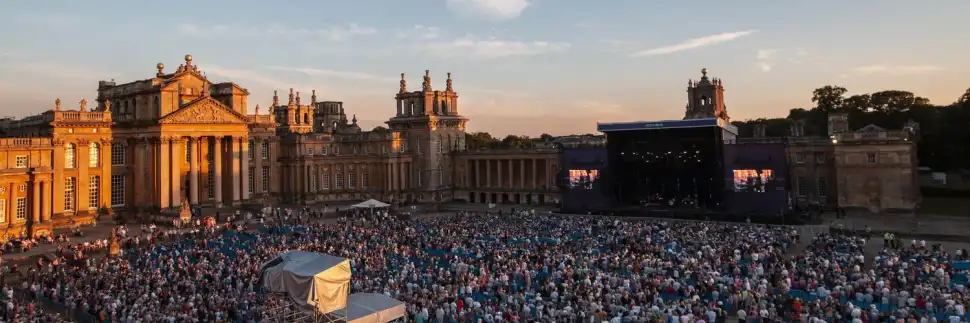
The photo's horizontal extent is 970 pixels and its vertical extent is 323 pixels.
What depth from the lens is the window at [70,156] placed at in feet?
142

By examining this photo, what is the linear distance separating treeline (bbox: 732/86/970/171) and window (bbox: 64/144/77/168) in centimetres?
6859

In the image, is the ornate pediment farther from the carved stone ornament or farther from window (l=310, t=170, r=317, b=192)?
window (l=310, t=170, r=317, b=192)

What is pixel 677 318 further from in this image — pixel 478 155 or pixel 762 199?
pixel 478 155

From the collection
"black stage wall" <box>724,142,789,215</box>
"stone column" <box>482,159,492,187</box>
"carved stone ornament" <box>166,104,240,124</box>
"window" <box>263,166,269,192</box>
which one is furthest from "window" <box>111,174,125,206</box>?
"black stage wall" <box>724,142,789,215</box>

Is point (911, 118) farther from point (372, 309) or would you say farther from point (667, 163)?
point (372, 309)

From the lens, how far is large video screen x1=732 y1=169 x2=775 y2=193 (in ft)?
147

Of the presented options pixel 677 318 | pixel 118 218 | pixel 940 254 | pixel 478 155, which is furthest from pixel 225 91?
pixel 940 254

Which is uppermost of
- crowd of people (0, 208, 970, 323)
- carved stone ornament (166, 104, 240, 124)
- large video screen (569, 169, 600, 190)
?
carved stone ornament (166, 104, 240, 124)

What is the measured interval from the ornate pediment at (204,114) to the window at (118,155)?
459 cm

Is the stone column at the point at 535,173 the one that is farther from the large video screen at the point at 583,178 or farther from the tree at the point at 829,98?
the tree at the point at 829,98

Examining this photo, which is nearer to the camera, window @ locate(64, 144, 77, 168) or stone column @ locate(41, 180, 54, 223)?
stone column @ locate(41, 180, 54, 223)

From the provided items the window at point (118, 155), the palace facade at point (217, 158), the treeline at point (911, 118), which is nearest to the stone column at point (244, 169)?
the palace facade at point (217, 158)

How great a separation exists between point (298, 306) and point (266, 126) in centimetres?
4592

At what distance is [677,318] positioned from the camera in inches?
702
